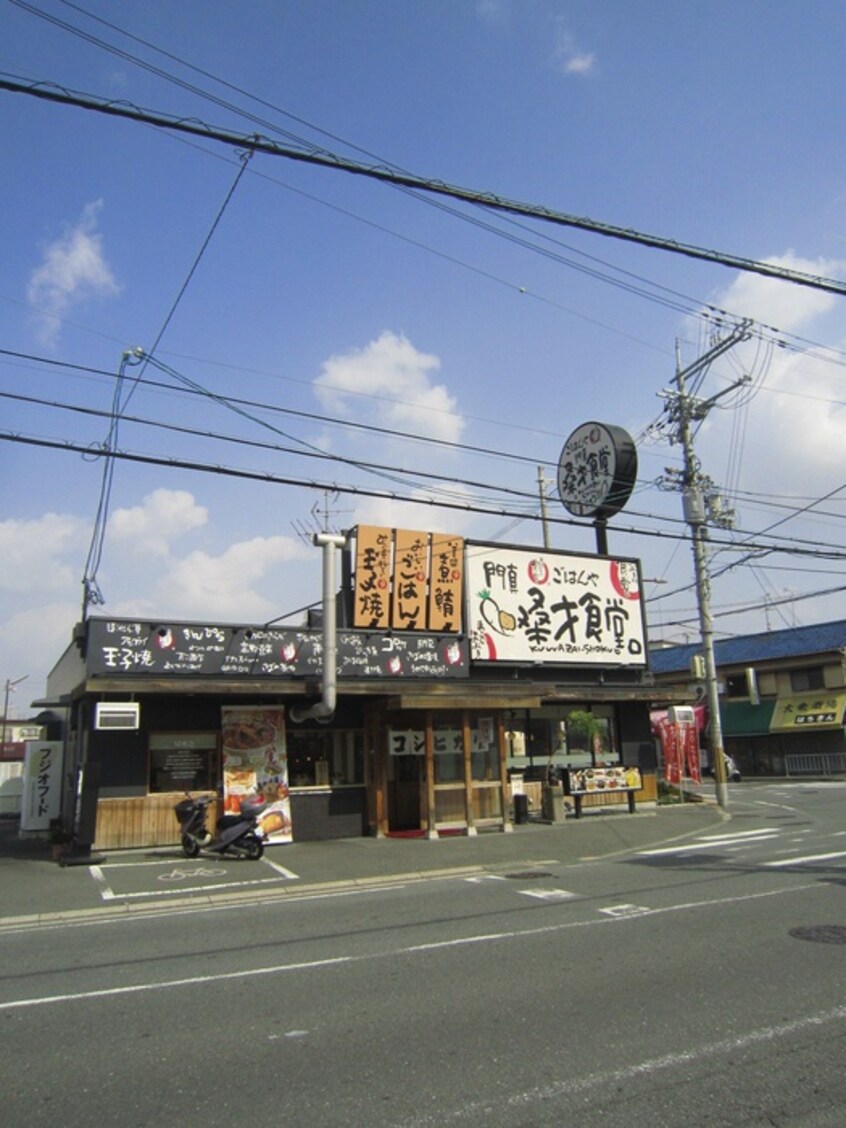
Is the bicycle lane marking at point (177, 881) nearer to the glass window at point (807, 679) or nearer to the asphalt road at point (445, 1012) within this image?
the asphalt road at point (445, 1012)

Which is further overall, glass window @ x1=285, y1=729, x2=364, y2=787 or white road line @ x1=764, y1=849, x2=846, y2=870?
glass window @ x1=285, y1=729, x2=364, y2=787

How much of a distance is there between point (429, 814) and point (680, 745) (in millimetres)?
11302

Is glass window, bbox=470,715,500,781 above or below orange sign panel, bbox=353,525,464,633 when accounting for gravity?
below

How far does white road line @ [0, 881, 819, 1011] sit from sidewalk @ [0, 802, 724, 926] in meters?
4.32

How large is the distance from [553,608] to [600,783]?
4.59 m

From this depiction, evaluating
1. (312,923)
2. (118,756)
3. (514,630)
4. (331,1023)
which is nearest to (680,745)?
(514,630)

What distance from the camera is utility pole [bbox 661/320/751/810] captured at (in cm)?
2219

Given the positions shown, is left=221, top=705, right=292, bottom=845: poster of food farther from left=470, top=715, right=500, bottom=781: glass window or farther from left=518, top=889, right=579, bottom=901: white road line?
left=518, top=889, right=579, bottom=901: white road line

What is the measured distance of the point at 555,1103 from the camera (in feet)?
14.2

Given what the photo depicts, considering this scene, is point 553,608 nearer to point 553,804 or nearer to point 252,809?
point 553,804

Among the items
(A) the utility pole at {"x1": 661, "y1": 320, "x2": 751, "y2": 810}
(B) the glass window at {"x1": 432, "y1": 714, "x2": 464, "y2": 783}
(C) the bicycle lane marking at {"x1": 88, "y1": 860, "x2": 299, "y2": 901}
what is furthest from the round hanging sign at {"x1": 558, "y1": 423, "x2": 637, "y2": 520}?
(C) the bicycle lane marking at {"x1": 88, "y1": 860, "x2": 299, "y2": 901}

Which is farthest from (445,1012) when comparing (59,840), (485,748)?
(485,748)

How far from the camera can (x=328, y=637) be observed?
53.0 ft

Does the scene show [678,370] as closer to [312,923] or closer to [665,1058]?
[312,923]
